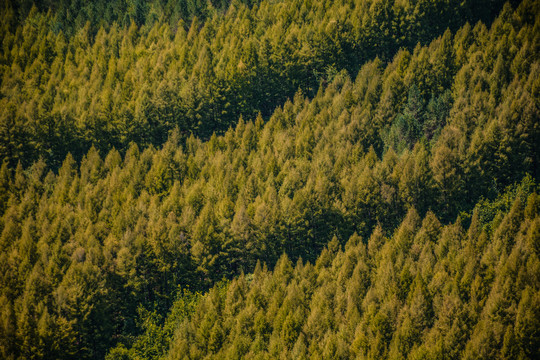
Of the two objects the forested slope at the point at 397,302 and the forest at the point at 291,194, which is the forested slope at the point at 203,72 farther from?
the forested slope at the point at 397,302

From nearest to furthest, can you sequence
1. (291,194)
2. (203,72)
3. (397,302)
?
(397,302) < (291,194) < (203,72)

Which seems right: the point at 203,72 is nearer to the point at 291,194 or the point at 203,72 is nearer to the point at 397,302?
the point at 291,194

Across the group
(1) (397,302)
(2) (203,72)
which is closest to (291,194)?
(1) (397,302)

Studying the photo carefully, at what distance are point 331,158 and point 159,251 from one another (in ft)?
103

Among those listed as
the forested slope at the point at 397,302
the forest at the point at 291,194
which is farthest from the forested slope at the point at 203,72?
the forested slope at the point at 397,302

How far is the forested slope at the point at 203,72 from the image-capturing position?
12131cm

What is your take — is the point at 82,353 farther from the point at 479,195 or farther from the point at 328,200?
the point at 479,195

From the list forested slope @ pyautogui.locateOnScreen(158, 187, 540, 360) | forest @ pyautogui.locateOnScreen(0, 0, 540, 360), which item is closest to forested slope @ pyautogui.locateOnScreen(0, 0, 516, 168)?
forest @ pyautogui.locateOnScreen(0, 0, 540, 360)

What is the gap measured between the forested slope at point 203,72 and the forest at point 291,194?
0.47 metres

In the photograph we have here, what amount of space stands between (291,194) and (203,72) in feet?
142

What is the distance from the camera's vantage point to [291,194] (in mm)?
95562

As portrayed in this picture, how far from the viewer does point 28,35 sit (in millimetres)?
173500

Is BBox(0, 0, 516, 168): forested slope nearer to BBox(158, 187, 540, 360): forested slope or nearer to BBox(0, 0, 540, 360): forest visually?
BBox(0, 0, 540, 360): forest

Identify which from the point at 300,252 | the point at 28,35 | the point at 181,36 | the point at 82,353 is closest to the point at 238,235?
the point at 300,252
